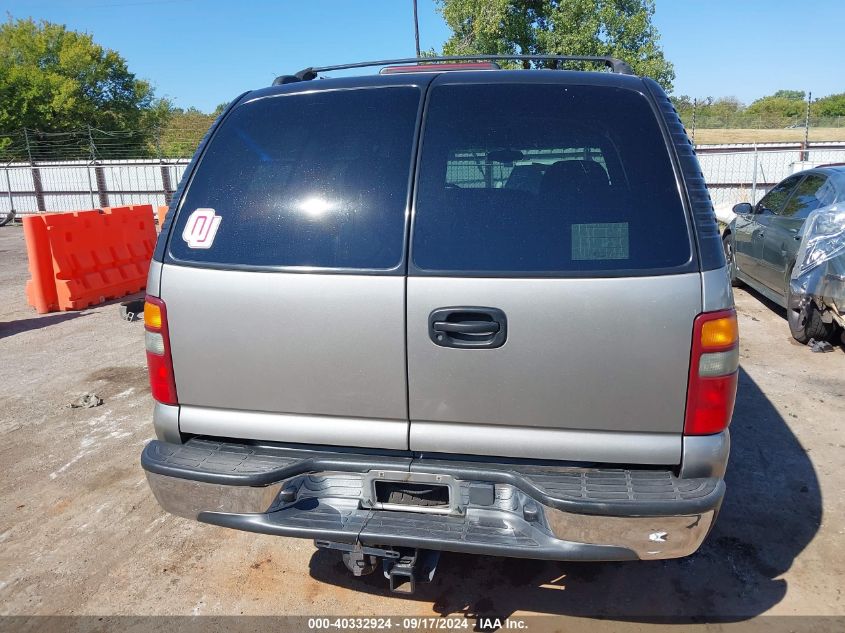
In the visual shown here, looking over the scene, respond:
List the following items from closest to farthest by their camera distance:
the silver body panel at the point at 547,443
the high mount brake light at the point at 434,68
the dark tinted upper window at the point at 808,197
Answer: the silver body panel at the point at 547,443 → the high mount brake light at the point at 434,68 → the dark tinted upper window at the point at 808,197

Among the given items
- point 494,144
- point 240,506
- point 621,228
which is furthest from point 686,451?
point 240,506

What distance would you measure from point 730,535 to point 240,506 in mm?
2527

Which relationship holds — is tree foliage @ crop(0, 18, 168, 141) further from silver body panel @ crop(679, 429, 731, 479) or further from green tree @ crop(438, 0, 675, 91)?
silver body panel @ crop(679, 429, 731, 479)

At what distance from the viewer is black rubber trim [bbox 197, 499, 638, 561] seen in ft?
7.09

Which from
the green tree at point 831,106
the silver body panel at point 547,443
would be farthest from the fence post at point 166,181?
the green tree at point 831,106

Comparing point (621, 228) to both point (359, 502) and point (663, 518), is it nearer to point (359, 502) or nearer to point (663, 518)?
point (663, 518)

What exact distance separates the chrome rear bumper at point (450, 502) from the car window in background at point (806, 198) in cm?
554

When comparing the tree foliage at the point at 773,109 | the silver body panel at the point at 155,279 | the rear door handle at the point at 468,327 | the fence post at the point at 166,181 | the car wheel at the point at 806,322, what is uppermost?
the tree foliage at the point at 773,109

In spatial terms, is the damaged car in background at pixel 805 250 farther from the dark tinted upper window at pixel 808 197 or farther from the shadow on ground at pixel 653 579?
the shadow on ground at pixel 653 579

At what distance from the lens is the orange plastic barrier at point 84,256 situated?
816 cm

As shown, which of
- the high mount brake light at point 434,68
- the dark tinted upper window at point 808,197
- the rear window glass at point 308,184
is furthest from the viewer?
the dark tinted upper window at point 808,197

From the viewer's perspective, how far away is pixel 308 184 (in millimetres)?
2426

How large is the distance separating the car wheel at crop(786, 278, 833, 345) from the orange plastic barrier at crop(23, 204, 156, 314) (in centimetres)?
867

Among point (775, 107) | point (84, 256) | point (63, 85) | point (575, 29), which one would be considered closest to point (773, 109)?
point (775, 107)
